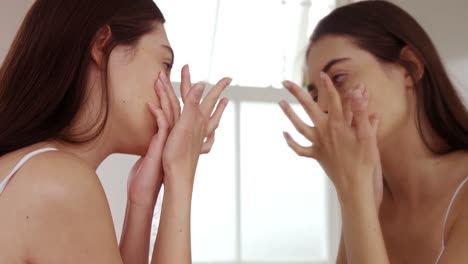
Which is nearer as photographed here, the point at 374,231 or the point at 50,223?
the point at 50,223

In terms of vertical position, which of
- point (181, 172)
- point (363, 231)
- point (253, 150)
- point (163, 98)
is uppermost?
point (163, 98)

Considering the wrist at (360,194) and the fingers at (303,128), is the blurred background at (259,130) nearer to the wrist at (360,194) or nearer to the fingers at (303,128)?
the fingers at (303,128)

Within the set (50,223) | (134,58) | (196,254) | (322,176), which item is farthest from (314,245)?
(50,223)

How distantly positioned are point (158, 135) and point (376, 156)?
0.37 m

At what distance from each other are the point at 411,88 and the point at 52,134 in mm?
689

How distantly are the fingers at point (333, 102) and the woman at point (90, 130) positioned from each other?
20 centimetres

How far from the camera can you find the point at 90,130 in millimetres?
910

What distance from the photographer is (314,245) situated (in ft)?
7.04

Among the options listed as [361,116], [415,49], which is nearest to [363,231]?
[361,116]

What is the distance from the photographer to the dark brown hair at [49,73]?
84cm

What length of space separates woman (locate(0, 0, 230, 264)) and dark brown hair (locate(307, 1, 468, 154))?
0.33 meters

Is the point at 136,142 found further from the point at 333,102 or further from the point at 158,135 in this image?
the point at 333,102

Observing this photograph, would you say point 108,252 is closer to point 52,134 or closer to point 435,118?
point 52,134

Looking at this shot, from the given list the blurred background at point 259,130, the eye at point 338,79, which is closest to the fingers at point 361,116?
the eye at point 338,79
